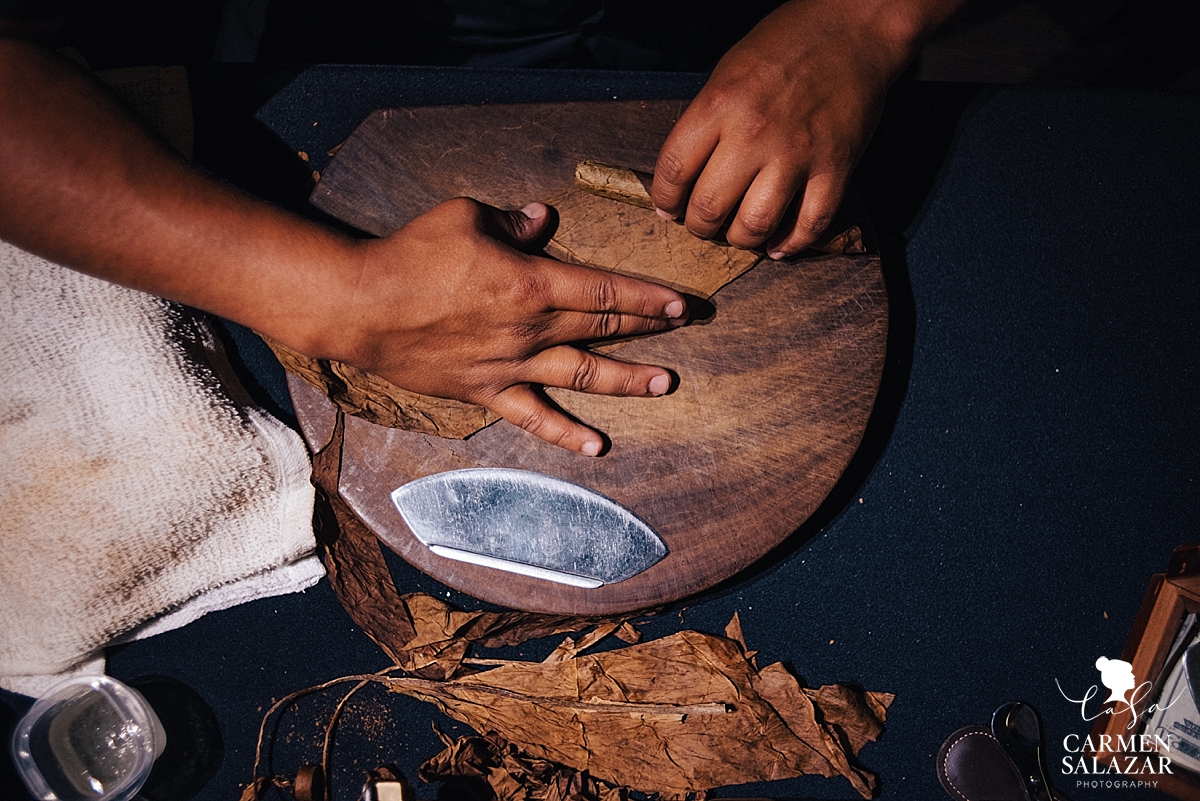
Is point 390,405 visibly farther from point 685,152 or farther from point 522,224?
point 685,152

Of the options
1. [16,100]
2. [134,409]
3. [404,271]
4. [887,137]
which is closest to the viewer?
[16,100]

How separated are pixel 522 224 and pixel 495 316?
0.16m

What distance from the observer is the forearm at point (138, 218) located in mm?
778

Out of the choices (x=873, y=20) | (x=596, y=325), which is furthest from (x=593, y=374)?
(x=873, y=20)

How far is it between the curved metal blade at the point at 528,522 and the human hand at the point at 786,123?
0.47 metres

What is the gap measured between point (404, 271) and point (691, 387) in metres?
0.46

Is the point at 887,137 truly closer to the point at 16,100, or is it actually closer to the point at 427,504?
the point at 427,504

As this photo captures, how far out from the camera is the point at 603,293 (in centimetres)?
94

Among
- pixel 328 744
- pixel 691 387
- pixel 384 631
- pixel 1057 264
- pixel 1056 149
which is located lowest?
pixel 328 744

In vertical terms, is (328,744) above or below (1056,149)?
below

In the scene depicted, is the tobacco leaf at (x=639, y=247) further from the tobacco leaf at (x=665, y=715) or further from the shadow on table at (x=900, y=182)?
the tobacco leaf at (x=665, y=715)

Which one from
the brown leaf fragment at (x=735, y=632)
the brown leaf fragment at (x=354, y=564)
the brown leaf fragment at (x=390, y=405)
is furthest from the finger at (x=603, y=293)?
the brown leaf fragment at (x=735, y=632)

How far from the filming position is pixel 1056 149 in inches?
50.1

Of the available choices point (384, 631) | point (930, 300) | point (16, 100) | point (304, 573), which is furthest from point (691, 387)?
point (16, 100)
